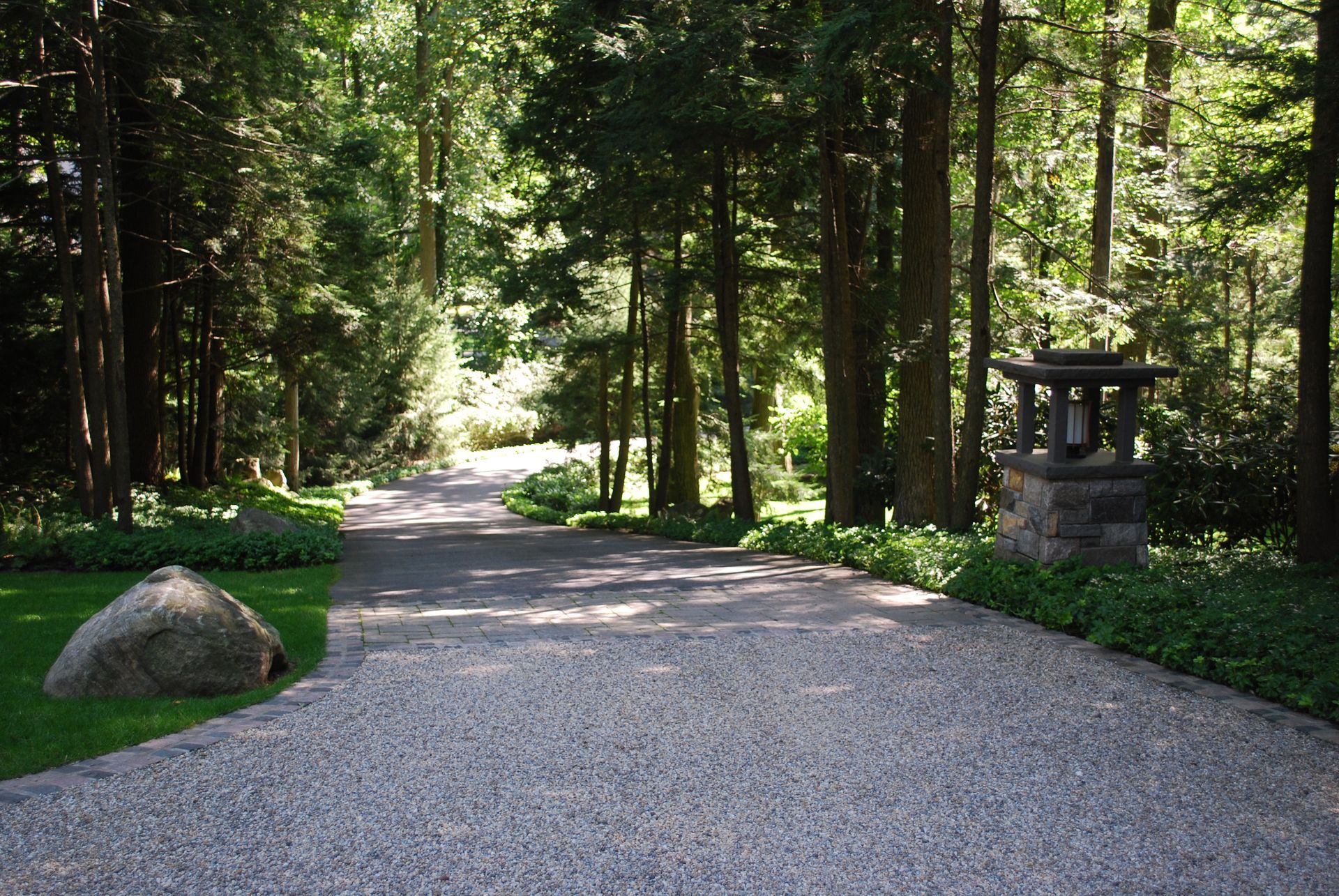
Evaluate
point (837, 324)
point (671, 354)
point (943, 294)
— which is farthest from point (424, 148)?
point (943, 294)

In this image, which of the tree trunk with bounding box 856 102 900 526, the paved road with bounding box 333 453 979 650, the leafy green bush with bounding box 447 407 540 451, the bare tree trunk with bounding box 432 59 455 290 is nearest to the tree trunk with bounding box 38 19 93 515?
the paved road with bounding box 333 453 979 650

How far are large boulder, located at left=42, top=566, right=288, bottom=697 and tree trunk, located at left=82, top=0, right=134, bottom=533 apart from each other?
222 inches

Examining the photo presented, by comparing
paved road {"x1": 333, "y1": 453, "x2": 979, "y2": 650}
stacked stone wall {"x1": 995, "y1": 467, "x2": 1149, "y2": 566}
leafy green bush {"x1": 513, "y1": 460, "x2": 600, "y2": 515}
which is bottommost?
leafy green bush {"x1": 513, "y1": 460, "x2": 600, "y2": 515}

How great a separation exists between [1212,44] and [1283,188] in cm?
261

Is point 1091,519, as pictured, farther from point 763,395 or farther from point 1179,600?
point 763,395

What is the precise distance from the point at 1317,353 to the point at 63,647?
964 cm

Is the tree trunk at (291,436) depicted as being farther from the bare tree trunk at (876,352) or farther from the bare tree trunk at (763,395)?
the bare tree trunk at (876,352)

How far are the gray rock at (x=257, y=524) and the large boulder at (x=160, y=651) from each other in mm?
5847

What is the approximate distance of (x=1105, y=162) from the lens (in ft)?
43.4

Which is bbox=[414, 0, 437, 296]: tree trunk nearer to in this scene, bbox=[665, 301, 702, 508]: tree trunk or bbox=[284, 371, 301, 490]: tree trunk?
bbox=[284, 371, 301, 490]: tree trunk

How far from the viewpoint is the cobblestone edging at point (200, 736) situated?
4.38 m

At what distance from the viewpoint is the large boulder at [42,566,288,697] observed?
18.1ft

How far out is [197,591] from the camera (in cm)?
584

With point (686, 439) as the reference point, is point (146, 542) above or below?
below
